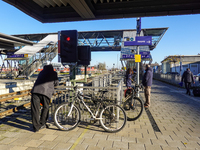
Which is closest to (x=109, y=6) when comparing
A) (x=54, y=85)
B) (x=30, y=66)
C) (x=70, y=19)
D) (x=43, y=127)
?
(x=70, y=19)

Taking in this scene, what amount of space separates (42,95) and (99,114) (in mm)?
1578

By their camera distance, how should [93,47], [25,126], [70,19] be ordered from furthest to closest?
[93,47] < [70,19] < [25,126]

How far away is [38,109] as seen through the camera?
148 inches

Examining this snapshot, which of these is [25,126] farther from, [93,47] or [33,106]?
[93,47]

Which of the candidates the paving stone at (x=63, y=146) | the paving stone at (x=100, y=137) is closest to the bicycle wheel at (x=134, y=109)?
the paving stone at (x=100, y=137)

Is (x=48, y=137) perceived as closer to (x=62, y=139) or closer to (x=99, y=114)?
(x=62, y=139)

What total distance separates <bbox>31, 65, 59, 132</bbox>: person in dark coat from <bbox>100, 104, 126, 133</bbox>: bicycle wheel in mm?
1527

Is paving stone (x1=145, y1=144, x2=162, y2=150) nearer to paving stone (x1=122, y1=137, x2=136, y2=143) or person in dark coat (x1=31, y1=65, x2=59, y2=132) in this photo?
paving stone (x1=122, y1=137, x2=136, y2=143)

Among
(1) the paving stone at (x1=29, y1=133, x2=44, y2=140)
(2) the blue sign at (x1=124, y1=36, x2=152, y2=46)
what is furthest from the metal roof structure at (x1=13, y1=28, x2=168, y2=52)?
(1) the paving stone at (x1=29, y1=133, x2=44, y2=140)

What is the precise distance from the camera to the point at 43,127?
3914 mm

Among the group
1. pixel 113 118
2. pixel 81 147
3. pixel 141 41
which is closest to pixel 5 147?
pixel 81 147

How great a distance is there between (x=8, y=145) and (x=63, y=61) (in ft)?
10.5

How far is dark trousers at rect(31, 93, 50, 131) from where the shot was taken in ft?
12.2

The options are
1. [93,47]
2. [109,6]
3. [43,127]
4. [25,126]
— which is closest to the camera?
[43,127]
